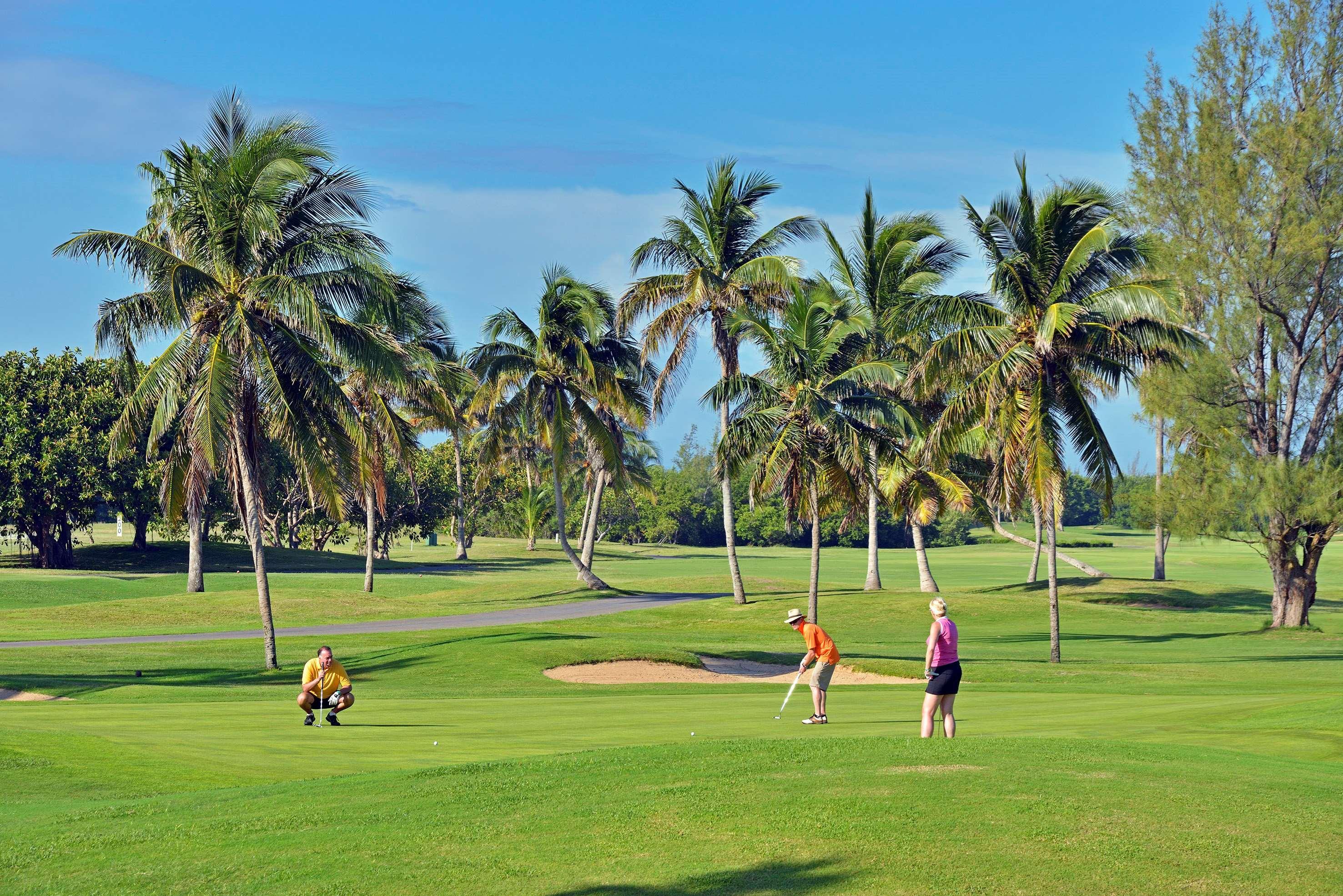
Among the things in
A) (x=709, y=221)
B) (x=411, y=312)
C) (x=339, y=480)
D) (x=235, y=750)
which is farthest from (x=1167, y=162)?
(x=235, y=750)

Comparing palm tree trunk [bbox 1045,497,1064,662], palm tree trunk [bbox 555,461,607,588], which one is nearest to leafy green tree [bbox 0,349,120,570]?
palm tree trunk [bbox 555,461,607,588]

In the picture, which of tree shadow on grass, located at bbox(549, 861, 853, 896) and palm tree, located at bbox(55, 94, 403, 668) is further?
palm tree, located at bbox(55, 94, 403, 668)

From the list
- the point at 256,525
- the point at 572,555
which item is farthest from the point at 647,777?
the point at 572,555

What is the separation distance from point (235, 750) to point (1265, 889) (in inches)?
493

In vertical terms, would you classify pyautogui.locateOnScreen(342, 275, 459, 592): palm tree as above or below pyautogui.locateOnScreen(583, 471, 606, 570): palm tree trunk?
above

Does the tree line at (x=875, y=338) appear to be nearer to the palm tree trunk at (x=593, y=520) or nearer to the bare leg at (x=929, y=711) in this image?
the palm tree trunk at (x=593, y=520)

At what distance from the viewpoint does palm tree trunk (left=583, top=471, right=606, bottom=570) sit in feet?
199

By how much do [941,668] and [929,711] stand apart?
0.64m

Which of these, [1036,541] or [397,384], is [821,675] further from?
[1036,541]

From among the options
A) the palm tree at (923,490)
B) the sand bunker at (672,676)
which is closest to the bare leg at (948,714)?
the sand bunker at (672,676)

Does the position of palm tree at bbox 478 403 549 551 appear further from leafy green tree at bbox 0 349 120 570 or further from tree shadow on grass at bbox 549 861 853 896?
tree shadow on grass at bbox 549 861 853 896

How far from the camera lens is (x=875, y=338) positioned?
50906 mm

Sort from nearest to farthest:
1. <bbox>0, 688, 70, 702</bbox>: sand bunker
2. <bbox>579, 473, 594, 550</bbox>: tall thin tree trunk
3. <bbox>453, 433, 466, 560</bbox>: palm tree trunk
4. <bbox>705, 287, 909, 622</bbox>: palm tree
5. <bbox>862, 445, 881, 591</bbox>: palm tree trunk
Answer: <bbox>0, 688, 70, 702</bbox>: sand bunker
<bbox>705, 287, 909, 622</bbox>: palm tree
<bbox>862, 445, 881, 591</bbox>: palm tree trunk
<bbox>579, 473, 594, 550</bbox>: tall thin tree trunk
<bbox>453, 433, 466, 560</bbox>: palm tree trunk

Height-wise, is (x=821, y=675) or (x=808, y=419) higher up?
(x=808, y=419)
